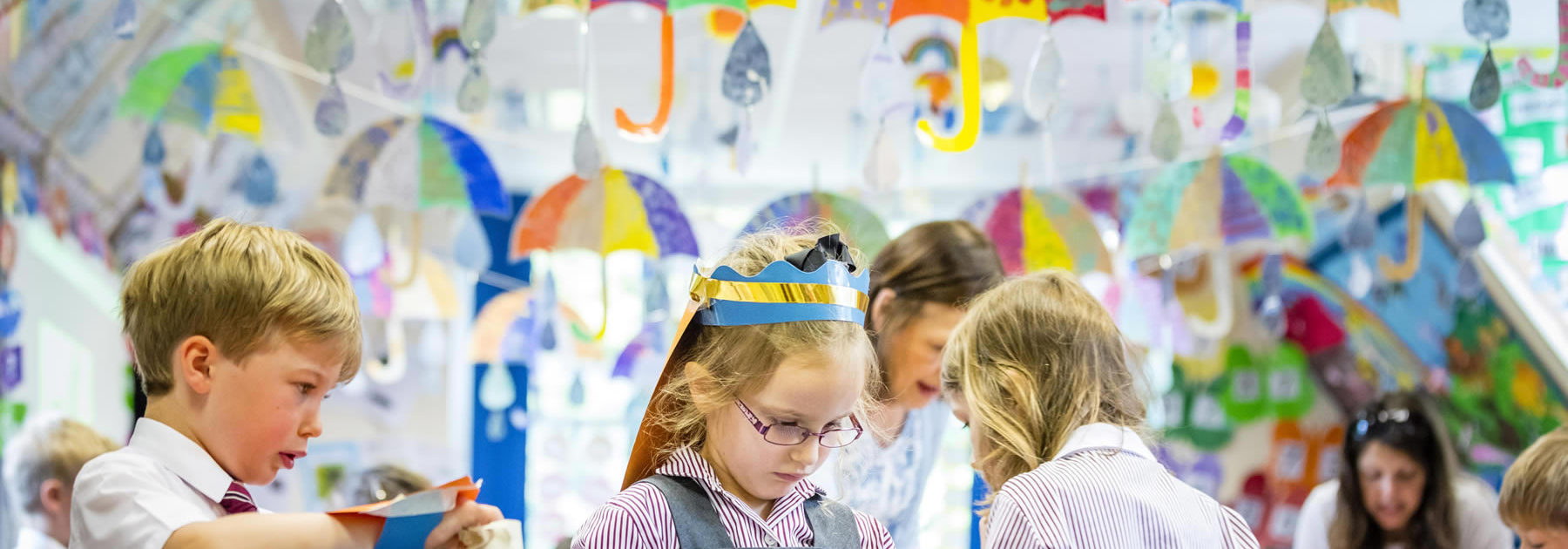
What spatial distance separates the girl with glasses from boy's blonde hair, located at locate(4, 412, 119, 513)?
1.93 metres

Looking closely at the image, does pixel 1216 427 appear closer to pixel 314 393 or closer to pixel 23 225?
pixel 23 225

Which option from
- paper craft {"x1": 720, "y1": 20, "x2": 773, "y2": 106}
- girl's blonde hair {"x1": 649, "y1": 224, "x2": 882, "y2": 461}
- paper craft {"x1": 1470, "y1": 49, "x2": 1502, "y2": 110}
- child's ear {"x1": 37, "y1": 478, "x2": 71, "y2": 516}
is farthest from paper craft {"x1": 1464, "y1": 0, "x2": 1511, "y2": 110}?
child's ear {"x1": 37, "y1": 478, "x2": 71, "y2": 516}

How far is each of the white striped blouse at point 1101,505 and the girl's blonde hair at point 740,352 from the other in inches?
8.9

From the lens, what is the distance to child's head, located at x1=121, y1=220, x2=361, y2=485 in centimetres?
137

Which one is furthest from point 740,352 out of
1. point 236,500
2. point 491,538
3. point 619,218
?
point 619,218

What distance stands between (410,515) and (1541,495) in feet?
6.21

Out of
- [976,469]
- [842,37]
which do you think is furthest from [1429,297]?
[976,469]

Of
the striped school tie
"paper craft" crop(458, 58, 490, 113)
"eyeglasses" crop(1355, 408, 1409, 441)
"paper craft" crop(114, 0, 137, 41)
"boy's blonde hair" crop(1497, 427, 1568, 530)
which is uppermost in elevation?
"paper craft" crop(114, 0, 137, 41)

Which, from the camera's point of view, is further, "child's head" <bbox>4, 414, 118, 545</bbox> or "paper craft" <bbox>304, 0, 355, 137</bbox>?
"child's head" <bbox>4, 414, 118, 545</bbox>

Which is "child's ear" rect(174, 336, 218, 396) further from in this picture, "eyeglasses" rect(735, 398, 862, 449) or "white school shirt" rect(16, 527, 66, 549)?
"white school shirt" rect(16, 527, 66, 549)

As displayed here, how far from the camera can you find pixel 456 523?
1.33 meters

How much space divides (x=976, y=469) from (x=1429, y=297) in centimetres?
394

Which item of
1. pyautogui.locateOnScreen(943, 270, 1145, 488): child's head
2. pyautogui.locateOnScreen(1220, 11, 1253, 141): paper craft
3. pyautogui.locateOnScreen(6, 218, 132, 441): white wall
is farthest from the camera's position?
pyautogui.locateOnScreen(6, 218, 132, 441): white wall

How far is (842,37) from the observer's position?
169 inches
